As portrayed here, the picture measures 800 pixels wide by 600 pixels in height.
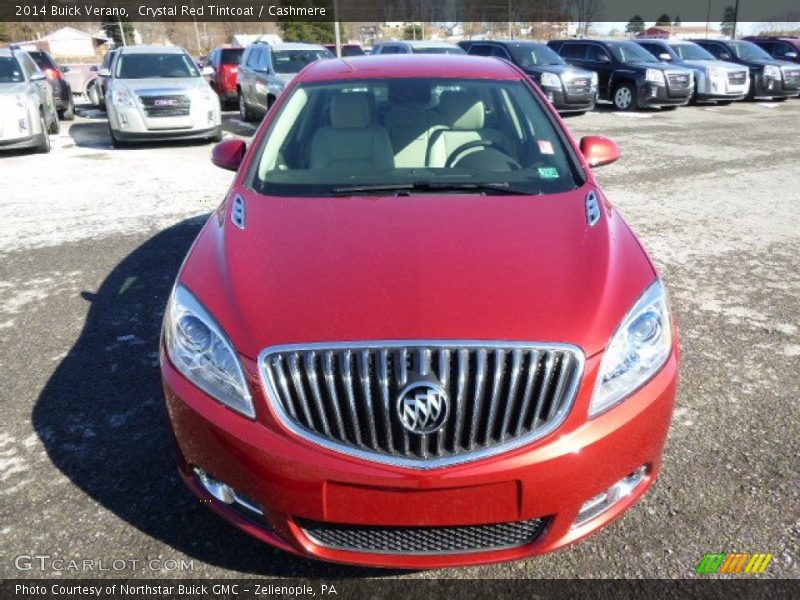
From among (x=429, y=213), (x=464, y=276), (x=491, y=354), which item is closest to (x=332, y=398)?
(x=491, y=354)

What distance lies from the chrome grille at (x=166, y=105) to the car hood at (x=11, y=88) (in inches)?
68.5

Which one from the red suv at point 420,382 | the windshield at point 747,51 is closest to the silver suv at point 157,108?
the red suv at point 420,382

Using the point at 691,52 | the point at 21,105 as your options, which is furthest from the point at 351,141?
the point at 691,52

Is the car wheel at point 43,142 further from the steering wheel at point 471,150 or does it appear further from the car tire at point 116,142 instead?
the steering wheel at point 471,150

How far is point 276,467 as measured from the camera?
6.40ft

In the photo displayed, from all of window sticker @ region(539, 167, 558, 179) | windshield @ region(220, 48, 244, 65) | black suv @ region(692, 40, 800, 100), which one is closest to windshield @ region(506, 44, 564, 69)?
black suv @ region(692, 40, 800, 100)

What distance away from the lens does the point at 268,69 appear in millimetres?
12789

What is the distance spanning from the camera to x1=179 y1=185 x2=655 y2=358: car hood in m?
2.03

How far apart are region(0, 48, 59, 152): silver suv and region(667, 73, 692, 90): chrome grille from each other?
1347 cm

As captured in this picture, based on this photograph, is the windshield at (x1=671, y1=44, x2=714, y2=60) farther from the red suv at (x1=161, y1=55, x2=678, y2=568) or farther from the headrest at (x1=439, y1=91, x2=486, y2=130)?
the red suv at (x1=161, y1=55, x2=678, y2=568)

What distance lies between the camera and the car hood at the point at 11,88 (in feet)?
32.5

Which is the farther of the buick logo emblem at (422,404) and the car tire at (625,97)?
the car tire at (625,97)

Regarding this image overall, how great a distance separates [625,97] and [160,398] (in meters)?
16.0

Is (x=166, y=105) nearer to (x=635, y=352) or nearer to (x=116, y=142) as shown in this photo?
(x=116, y=142)
